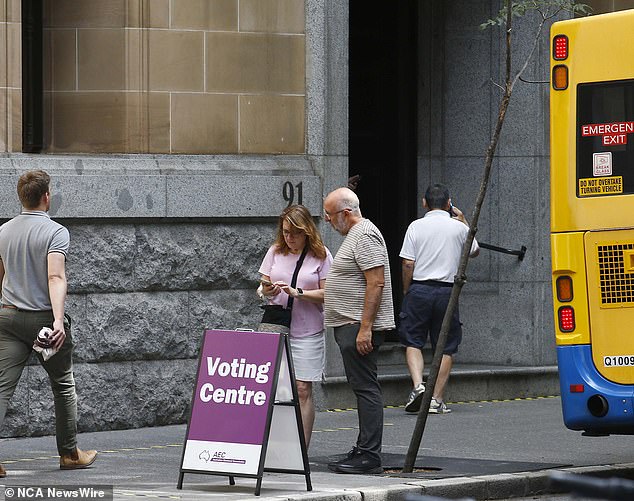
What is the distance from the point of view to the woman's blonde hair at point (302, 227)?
9.17m

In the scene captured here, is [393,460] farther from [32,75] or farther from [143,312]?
[32,75]

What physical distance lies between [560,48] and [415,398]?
4.42 m

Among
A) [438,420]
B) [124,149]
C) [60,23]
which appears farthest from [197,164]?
[438,420]

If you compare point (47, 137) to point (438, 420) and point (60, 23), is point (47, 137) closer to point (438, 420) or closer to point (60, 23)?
point (60, 23)

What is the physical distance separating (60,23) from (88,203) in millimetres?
1743

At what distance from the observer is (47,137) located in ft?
39.0

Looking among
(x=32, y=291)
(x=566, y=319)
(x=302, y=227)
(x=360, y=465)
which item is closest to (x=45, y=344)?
(x=32, y=291)

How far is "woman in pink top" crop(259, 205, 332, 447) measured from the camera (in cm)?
909

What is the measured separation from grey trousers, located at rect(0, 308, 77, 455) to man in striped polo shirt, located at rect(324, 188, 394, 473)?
1690mm

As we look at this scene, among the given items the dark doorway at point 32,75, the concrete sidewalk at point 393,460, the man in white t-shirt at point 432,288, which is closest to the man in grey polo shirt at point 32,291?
the concrete sidewalk at point 393,460

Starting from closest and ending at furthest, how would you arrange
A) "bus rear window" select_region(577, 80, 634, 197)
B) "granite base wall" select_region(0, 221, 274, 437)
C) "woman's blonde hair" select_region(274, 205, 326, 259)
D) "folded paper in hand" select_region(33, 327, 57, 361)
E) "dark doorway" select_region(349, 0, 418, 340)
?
"folded paper in hand" select_region(33, 327, 57, 361) → "bus rear window" select_region(577, 80, 634, 197) → "woman's blonde hair" select_region(274, 205, 326, 259) → "granite base wall" select_region(0, 221, 274, 437) → "dark doorway" select_region(349, 0, 418, 340)

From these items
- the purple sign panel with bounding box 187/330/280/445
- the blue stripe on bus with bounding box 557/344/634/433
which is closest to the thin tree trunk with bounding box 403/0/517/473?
the blue stripe on bus with bounding box 557/344/634/433

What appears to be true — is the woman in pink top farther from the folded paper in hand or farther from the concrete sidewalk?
the folded paper in hand
